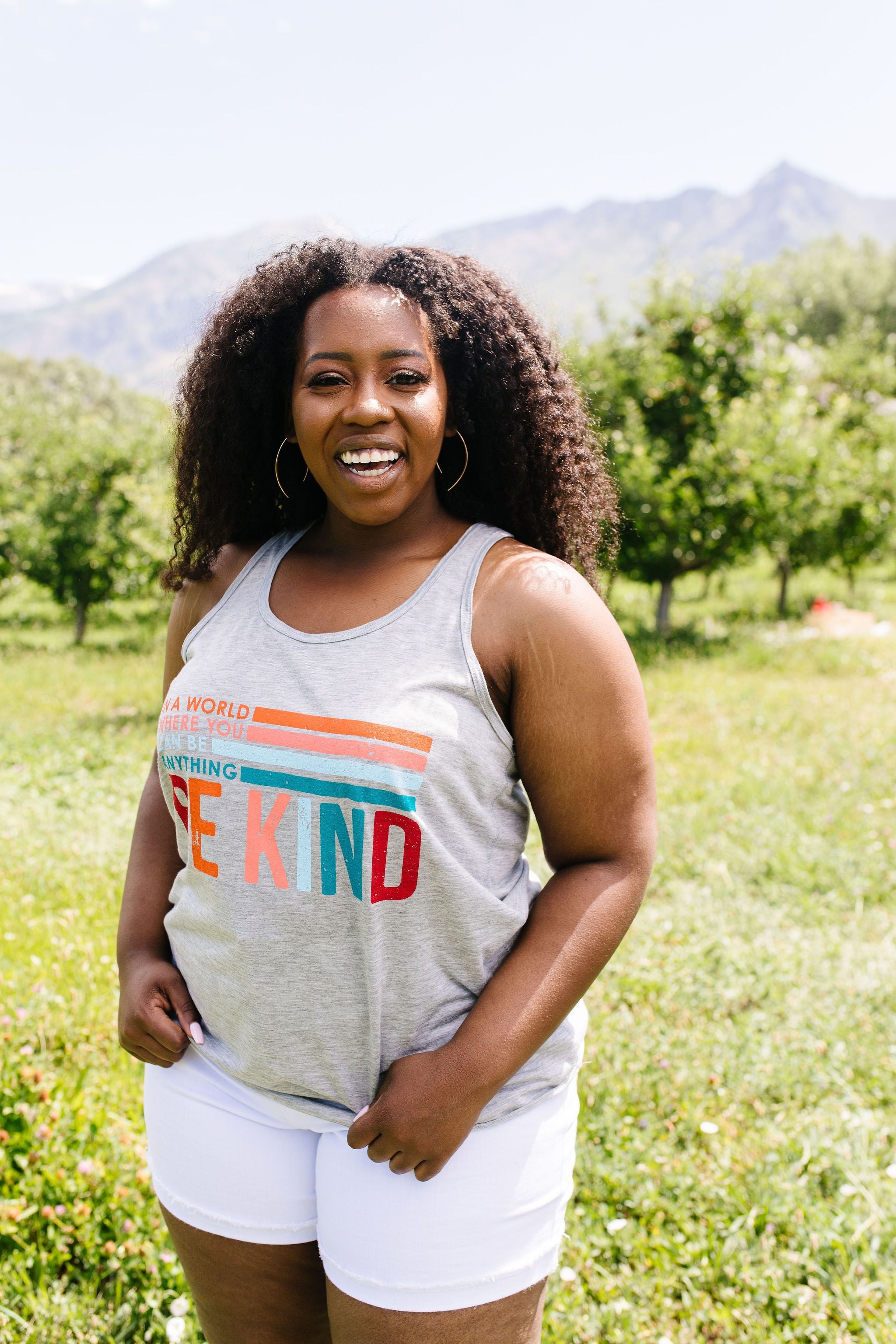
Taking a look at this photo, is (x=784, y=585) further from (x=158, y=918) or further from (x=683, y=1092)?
(x=158, y=918)

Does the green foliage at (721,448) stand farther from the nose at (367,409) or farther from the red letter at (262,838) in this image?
the red letter at (262,838)

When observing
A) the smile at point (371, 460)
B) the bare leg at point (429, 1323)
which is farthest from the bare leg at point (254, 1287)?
the smile at point (371, 460)

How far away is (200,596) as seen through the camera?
71.8 inches

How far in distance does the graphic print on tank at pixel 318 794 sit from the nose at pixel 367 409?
0.47 m

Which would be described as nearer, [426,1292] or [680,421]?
[426,1292]

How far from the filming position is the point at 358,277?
1598mm

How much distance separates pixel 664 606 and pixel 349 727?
10979 millimetres

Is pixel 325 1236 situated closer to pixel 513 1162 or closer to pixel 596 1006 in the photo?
pixel 513 1162

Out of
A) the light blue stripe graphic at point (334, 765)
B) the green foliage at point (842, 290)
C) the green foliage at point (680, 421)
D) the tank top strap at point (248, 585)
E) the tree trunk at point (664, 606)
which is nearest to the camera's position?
the light blue stripe graphic at point (334, 765)

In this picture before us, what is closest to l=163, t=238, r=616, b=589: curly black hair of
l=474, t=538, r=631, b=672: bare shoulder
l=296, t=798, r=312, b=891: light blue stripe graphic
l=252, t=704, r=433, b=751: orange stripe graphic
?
l=474, t=538, r=631, b=672: bare shoulder

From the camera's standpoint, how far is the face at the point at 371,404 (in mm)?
1523

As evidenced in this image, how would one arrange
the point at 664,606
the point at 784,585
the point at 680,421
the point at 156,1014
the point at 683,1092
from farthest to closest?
the point at 784,585
the point at 664,606
the point at 680,421
the point at 683,1092
the point at 156,1014

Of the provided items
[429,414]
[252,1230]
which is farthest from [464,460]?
[252,1230]

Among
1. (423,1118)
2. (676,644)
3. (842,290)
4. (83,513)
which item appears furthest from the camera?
(842,290)
